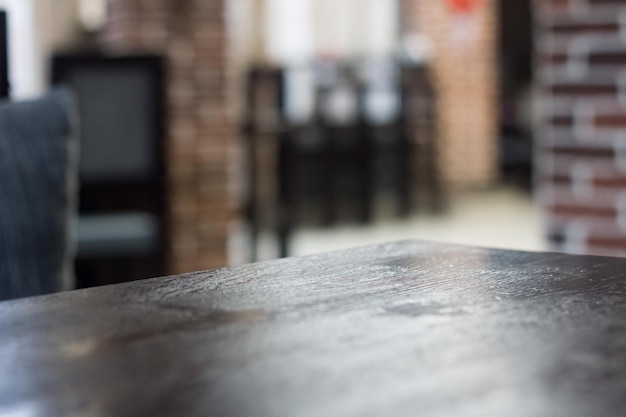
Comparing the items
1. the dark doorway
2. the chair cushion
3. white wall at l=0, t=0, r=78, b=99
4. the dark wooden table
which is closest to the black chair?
white wall at l=0, t=0, r=78, b=99

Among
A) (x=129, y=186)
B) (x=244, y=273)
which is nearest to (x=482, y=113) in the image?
(x=129, y=186)

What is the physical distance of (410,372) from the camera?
1.84ft

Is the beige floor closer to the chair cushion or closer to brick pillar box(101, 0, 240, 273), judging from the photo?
brick pillar box(101, 0, 240, 273)

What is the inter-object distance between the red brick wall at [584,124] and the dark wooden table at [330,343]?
1344 millimetres

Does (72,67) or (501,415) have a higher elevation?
(72,67)

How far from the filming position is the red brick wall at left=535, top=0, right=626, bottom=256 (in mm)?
2211

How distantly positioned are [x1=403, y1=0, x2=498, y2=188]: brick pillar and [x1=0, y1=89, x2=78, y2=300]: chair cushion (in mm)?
6515

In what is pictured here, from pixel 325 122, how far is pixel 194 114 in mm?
2889

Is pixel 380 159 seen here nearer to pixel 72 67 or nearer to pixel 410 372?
pixel 72 67

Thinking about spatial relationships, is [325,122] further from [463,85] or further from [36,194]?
[36,194]

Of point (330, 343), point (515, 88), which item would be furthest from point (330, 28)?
point (330, 343)

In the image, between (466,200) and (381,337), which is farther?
(466,200)

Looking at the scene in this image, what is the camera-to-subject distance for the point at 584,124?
7.45 feet

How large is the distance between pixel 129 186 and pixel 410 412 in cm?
313
